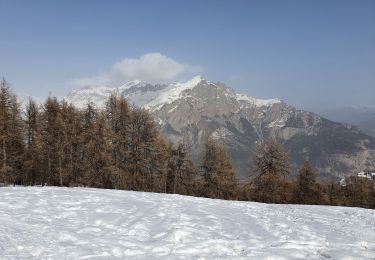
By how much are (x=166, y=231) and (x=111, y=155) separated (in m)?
35.8

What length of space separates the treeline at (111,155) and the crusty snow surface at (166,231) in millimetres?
27018

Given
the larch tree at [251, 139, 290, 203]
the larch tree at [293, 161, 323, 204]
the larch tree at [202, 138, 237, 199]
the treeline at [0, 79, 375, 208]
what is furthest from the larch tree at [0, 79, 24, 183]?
the larch tree at [293, 161, 323, 204]

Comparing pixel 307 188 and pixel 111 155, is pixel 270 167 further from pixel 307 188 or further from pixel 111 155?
pixel 111 155

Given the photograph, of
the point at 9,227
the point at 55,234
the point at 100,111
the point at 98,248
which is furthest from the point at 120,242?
the point at 100,111

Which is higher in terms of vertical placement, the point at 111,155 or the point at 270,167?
the point at 111,155

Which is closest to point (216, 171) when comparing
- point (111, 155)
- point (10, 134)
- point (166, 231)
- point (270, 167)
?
point (270, 167)

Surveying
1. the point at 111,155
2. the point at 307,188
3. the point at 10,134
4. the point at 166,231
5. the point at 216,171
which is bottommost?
the point at 307,188

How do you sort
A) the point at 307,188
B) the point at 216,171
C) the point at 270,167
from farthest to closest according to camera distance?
1. the point at 307,188
2. the point at 270,167
3. the point at 216,171

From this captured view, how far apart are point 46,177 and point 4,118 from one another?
32.6ft

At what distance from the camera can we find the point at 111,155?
49094mm

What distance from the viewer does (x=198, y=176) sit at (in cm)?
5453

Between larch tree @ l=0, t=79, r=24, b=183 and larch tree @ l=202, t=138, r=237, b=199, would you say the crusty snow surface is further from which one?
larch tree @ l=202, t=138, r=237, b=199

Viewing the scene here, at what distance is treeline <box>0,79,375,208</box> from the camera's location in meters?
46.8

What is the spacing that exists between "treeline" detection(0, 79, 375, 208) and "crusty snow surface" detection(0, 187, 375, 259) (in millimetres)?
27018
